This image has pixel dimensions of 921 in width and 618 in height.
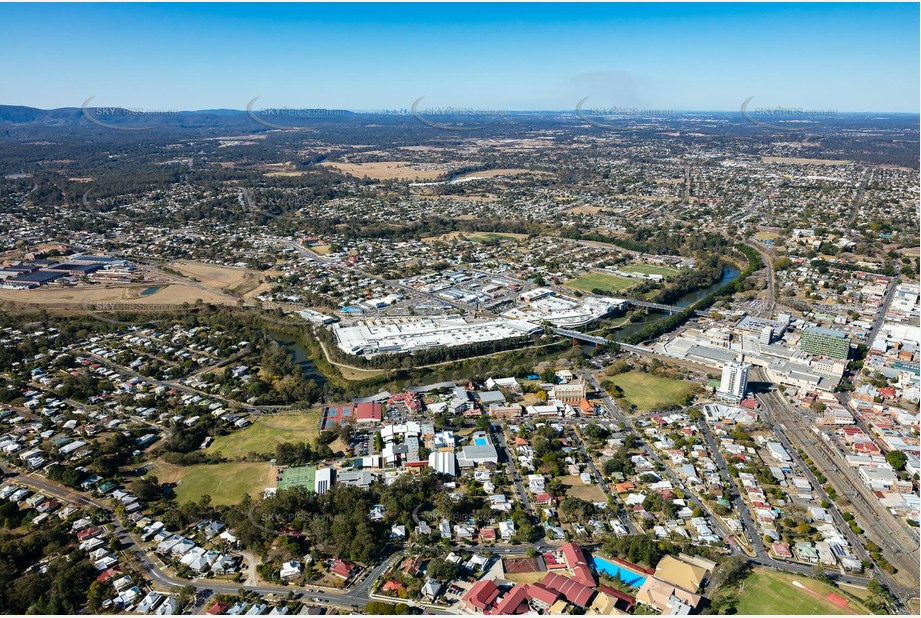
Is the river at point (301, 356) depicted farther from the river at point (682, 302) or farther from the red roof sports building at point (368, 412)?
the river at point (682, 302)

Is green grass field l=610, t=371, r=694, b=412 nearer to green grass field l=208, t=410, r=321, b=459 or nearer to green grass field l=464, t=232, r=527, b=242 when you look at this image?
green grass field l=208, t=410, r=321, b=459

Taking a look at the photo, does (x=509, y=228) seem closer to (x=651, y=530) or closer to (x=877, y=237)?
(x=877, y=237)

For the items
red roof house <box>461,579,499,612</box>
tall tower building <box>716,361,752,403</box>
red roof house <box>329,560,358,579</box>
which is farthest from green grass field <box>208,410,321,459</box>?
tall tower building <box>716,361,752,403</box>

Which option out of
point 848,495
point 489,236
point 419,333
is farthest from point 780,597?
point 489,236

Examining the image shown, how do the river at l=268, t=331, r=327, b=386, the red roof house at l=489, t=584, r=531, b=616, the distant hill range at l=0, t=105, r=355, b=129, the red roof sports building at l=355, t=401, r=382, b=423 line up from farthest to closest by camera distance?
the distant hill range at l=0, t=105, r=355, b=129
the river at l=268, t=331, r=327, b=386
the red roof sports building at l=355, t=401, r=382, b=423
the red roof house at l=489, t=584, r=531, b=616

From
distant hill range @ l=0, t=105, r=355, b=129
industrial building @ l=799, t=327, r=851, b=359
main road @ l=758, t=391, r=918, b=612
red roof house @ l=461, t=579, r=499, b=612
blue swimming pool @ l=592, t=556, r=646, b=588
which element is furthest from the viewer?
distant hill range @ l=0, t=105, r=355, b=129

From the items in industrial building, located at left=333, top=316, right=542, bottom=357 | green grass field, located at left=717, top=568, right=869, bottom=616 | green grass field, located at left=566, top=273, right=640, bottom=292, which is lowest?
green grass field, located at left=566, top=273, right=640, bottom=292
